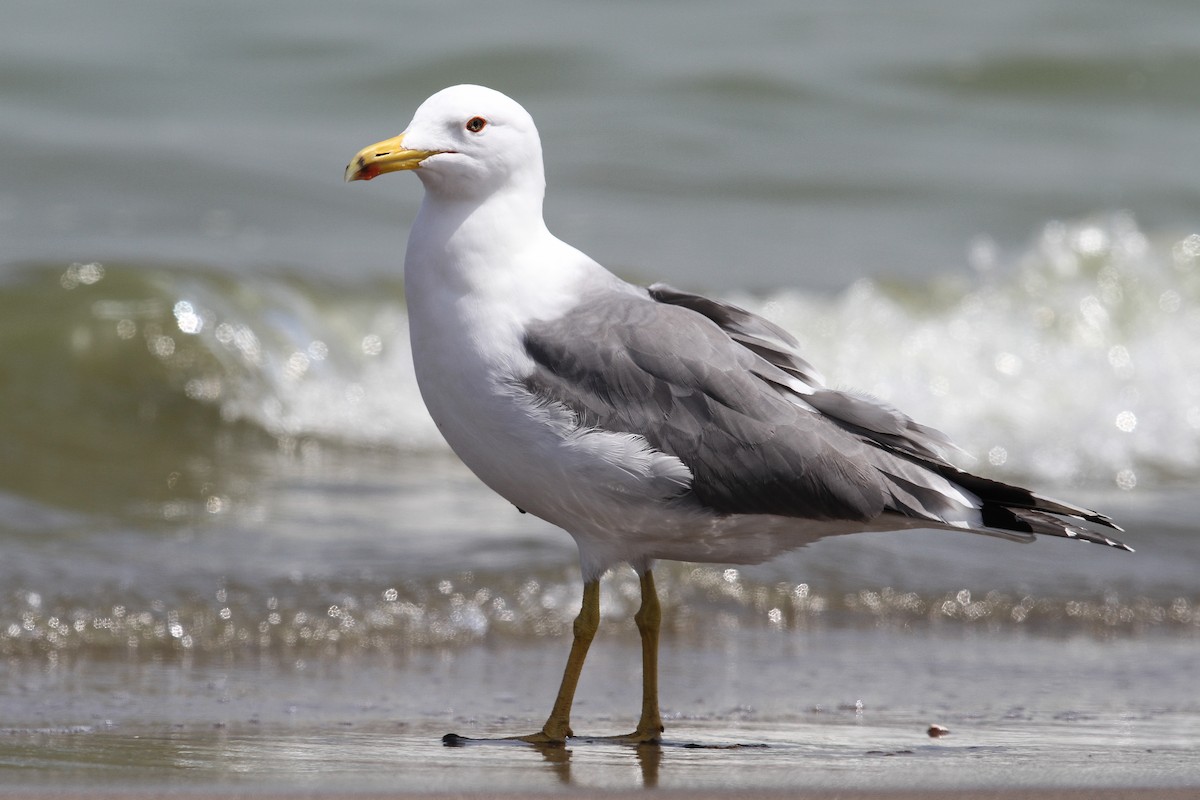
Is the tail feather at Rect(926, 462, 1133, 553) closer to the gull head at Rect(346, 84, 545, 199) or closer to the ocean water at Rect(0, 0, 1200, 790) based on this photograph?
the ocean water at Rect(0, 0, 1200, 790)

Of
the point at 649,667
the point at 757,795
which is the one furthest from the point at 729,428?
the point at 757,795

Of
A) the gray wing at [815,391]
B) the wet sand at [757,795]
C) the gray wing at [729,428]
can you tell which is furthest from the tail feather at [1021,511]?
the wet sand at [757,795]

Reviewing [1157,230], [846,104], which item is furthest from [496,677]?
[846,104]

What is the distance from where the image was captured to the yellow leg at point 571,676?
4020 mm

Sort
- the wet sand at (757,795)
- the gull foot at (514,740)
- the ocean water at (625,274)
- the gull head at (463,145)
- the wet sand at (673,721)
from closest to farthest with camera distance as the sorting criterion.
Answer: the wet sand at (757,795)
the wet sand at (673,721)
the gull foot at (514,740)
the gull head at (463,145)
the ocean water at (625,274)

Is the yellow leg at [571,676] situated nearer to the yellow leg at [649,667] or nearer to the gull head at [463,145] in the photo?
the yellow leg at [649,667]

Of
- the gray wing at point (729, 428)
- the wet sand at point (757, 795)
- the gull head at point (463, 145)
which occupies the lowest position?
the wet sand at point (757, 795)

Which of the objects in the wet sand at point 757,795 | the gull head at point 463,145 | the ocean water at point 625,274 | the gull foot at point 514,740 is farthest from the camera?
the ocean water at point 625,274

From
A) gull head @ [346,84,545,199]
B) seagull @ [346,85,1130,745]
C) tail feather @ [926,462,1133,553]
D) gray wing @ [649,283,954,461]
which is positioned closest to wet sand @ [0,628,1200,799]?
seagull @ [346,85,1130,745]

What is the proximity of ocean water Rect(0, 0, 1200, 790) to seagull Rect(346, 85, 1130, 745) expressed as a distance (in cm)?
56

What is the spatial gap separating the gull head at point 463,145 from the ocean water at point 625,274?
1.38 metres

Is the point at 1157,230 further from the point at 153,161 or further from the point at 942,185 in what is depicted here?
the point at 153,161

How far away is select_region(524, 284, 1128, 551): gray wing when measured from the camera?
3.97 m

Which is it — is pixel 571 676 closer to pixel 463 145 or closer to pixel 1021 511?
pixel 1021 511
